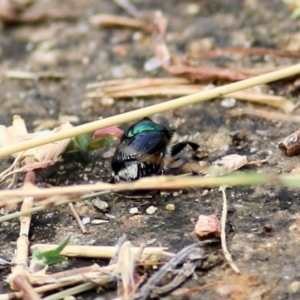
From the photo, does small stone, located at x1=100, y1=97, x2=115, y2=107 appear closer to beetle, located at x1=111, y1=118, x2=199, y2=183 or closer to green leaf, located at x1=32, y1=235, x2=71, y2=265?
beetle, located at x1=111, y1=118, x2=199, y2=183

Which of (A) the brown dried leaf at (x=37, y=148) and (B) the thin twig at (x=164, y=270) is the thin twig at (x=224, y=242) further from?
(A) the brown dried leaf at (x=37, y=148)

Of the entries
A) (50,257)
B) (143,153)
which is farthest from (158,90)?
(50,257)

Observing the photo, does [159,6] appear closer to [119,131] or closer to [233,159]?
[119,131]

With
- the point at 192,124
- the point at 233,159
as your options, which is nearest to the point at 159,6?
the point at 192,124

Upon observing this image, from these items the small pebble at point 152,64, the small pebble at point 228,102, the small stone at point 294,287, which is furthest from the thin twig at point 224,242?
the small pebble at point 152,64

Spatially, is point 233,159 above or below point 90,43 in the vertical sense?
A: below

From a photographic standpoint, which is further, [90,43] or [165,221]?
[90,43]

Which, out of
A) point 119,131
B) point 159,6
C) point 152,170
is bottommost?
point 152,170
